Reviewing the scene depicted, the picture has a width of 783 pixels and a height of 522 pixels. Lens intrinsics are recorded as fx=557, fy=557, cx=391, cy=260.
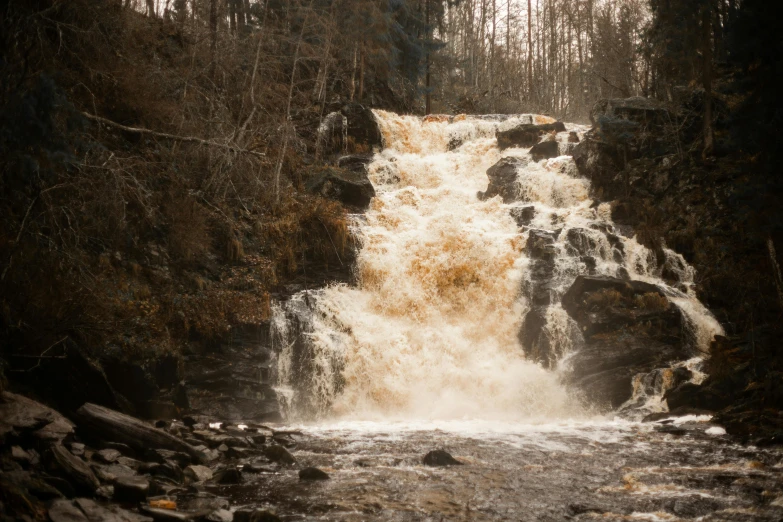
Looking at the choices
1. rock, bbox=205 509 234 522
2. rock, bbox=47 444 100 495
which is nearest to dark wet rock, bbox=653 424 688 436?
rock, bbox=205 509 234 522

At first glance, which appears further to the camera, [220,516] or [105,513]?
[220,516]

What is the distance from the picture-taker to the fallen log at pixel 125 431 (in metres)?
7.87

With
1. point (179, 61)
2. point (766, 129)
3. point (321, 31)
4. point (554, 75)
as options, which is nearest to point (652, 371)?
point (766, 129)

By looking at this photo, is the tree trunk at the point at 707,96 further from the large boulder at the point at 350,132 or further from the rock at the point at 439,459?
the rock at the point at 439,459

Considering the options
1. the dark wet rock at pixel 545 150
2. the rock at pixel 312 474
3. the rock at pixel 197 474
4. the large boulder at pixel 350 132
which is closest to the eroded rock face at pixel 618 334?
the rock at pixel 312 474

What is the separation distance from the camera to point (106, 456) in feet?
23.4

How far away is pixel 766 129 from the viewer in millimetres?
11648

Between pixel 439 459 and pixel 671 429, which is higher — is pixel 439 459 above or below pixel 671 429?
above

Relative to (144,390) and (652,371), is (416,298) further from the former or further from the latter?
(144,390)

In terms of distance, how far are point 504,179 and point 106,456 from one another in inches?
707

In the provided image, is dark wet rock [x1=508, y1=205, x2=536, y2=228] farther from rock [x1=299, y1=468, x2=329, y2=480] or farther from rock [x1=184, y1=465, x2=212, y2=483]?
rock [x1=184, y1=465, x2=212, y2=483]

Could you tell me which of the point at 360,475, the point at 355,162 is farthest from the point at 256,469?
the point at 355,162

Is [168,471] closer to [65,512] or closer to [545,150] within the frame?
[65,512]

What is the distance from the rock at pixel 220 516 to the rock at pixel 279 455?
2.76 metres
